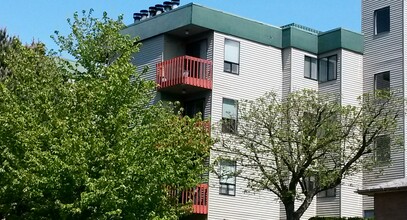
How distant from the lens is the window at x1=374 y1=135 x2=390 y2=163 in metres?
34.3

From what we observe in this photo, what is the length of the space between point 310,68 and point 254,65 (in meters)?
3.75

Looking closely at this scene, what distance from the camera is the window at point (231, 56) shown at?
125 feet

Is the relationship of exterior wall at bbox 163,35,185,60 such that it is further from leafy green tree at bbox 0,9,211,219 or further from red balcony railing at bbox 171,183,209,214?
leafy green tree at bbox 0,9,211,219

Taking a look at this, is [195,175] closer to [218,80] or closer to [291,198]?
[291,198]

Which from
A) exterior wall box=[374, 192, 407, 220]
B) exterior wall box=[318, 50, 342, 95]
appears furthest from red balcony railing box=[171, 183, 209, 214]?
exterior wall box=[374, 192, 407, 220]

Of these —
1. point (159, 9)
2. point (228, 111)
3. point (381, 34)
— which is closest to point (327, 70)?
point (381, 34)

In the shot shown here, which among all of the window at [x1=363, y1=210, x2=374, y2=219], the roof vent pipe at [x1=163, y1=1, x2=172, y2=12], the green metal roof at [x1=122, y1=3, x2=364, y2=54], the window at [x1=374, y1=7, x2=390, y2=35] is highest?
the roof vent pipe at [x1=163, y1=1, x2=172, y2=12]

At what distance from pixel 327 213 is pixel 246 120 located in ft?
27.5

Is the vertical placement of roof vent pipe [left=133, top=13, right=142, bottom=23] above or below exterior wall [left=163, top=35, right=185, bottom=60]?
above

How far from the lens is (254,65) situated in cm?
3897

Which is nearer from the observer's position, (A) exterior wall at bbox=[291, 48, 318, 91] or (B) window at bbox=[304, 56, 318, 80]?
(A) exterior wall at bbox=[291, 48, 318, 91]

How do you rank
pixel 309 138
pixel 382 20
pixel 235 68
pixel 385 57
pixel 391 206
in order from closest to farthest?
pixel 391 206 → pixel 309 138 → pixel 235 68 → pixel 385 57 → pixel 382 20

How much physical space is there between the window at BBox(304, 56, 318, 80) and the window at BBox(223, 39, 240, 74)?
434 centimetres

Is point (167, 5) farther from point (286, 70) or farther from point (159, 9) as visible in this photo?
point (286, 70)
